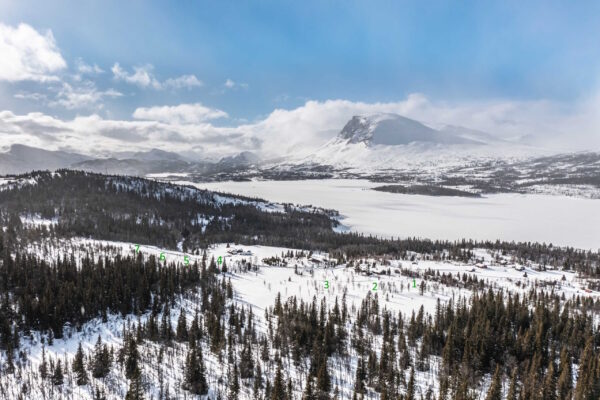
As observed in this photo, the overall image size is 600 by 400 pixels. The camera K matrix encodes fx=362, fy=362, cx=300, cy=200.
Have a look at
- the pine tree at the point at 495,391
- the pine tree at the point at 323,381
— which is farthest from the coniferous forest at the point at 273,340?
the pine tree at the point at 323,381

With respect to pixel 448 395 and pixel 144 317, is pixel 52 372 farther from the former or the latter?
pixel 448 395

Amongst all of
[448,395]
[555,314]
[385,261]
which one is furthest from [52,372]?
[385,261]

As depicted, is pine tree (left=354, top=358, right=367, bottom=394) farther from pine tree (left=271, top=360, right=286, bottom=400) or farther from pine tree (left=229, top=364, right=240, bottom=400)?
pine tree (left=229, top=364, right=240, bottom=400)

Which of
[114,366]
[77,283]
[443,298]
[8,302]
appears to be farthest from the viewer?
[443,298]

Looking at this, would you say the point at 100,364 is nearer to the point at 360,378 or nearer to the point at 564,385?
the point at 360,378

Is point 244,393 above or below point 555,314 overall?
below

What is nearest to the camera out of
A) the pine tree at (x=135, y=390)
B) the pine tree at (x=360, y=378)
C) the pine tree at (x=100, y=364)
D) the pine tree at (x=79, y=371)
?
the pine tree at (x=135, y=390)

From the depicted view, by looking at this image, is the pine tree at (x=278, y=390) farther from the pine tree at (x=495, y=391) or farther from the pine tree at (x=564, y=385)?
the pine tree at (x=564, y=385)

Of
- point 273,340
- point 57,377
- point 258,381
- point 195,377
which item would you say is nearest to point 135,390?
point 195,377

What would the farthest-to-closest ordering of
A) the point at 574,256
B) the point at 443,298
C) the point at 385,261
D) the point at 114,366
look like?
the point at 574,256, the point at 385,261, the point at 443,298, the point at 114,366

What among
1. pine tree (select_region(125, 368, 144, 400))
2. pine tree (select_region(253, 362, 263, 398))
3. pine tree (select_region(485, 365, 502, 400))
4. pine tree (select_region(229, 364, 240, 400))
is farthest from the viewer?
pine tree (select_region(253, 362, 263, 398))

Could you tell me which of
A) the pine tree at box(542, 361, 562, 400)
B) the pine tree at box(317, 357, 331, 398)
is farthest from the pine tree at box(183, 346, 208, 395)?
the pine tree at box(542, 361, 562, 400)
